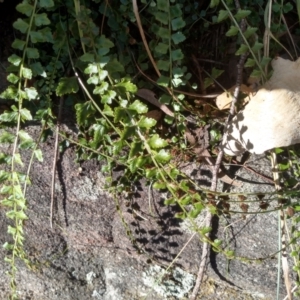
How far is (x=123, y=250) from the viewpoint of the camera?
Result: 2.08 metres

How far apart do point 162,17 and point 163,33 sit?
0.05 meters

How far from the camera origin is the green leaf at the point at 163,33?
1.73 m

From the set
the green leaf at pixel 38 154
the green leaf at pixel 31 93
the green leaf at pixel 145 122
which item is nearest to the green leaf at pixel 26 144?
the green leaf at pixel 38 154

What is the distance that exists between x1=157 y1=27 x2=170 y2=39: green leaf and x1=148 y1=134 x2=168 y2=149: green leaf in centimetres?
32

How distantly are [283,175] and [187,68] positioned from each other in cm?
50

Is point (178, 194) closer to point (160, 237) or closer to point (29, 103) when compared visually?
point (160, 237)

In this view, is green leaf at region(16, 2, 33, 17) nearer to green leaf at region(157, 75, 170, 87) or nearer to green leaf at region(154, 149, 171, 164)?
green leaf at region(157, 75, 170, 87)

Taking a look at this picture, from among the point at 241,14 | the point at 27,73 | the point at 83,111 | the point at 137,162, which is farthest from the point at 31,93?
the point at 241,14

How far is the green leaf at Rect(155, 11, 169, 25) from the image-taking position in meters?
1.72

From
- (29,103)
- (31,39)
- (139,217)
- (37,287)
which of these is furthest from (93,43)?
(37,287)

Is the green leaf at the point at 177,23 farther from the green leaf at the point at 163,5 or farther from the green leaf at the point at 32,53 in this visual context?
the green leaf at the point at 32,53

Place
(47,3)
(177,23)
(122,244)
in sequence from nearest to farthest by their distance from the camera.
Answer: (47,3) → (177,23) → (122,244)

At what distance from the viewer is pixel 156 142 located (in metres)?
1.64

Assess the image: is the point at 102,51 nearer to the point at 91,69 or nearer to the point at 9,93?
the point at 91,69
